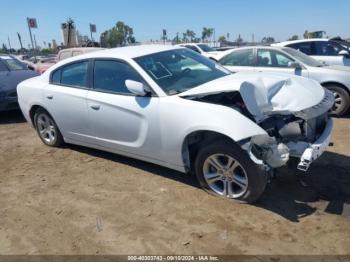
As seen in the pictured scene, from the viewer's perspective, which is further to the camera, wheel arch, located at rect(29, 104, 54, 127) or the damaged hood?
wheel arch, located at rect(29, 104, 54, 127)

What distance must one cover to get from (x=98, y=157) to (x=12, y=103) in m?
3.90

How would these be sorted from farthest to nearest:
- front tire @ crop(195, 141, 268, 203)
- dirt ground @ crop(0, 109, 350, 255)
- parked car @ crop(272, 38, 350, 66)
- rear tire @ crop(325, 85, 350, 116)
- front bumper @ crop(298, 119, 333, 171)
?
parked car @ crop(272, 38, 350, 66)
rear tire @ crop(325, 85, 350, 116)
front tire @ crop(195, 141, 268, 203)
front bumper @ crop(298, 119, 333, 171)
dirt ground @ crop(0, 109, 350, 255)

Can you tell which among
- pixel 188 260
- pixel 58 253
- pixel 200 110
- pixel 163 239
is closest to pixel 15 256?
pixel 58 253

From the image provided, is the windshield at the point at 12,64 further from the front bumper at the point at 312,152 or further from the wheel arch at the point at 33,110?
the front bumper at the point at 312,152

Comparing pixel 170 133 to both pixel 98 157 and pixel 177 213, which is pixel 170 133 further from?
pixel 98 157

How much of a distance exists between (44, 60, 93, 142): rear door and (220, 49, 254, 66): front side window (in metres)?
4.46

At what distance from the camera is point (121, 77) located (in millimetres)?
4539

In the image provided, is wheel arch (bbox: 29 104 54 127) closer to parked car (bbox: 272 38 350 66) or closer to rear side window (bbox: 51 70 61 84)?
rear side window (bbox: 51 70 61 84)

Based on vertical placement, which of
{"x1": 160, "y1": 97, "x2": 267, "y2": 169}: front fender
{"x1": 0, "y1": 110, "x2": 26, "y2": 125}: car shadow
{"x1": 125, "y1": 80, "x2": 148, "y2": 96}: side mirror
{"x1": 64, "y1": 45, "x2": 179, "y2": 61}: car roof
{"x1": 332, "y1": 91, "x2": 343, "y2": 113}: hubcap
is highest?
{"x1": 64, "y1": 45, "x2": 179, "y2": 61}: car roof

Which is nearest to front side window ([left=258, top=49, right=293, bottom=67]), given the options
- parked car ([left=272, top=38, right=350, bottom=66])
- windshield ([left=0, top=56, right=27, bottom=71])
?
parked car ([left=272, top=38, right=350, bottom=66])

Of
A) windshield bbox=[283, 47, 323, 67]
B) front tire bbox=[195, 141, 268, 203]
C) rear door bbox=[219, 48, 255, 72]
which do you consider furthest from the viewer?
rear door bbox=[219, 48, 255, 72]

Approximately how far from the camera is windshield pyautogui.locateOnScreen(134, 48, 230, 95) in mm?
4258

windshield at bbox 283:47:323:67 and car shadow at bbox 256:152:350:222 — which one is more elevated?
windshield at bbox 283:47:323:67

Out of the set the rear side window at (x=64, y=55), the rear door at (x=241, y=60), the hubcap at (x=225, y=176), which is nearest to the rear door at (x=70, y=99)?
the hubcap at (x=225, y=176)
